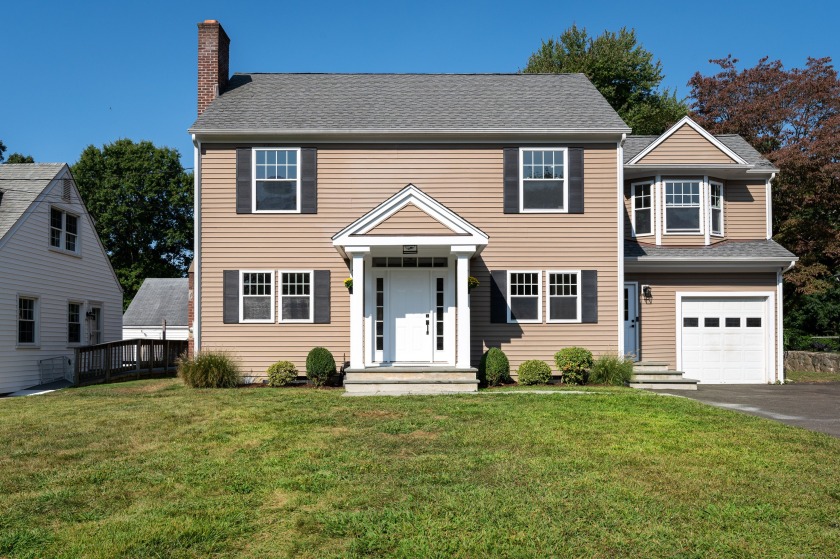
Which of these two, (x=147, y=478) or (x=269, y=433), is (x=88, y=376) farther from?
(x=147, y=478)

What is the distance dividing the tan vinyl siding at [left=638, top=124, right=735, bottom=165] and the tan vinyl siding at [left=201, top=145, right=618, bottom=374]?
7.12ft

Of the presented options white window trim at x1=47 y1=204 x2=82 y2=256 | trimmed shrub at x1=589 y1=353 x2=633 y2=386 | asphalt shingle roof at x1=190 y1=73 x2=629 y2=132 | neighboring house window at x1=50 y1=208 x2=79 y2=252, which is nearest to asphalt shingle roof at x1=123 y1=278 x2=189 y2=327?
white window trim at x1=47 y1=204 x2=82 y2=256

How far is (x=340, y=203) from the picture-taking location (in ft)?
54.9

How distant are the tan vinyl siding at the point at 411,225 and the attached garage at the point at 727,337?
732 centimetres

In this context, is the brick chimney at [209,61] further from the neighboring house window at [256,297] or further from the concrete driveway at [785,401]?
the concrete driveway at [785,401]

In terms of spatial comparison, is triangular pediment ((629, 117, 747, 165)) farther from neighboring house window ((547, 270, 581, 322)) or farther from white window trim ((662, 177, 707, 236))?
neighboring house window ((547, 270, 581, 322))

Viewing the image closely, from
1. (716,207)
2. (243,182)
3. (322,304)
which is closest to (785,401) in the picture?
(716,207)

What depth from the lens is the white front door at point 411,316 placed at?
1591 cm

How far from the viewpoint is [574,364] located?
15.5 metres

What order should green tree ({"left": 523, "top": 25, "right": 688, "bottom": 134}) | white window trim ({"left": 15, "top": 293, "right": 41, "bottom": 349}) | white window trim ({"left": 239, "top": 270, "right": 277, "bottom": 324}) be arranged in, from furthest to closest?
1. green tree ({"left": 523, "top": 25, "right": 688, "bottom": 134})
2. white window trim ({"left": 15, "top": 293, "right": 41, "bottom": 349})
3. white window trim ({"left": 239, "top": 270, "right": 277, "bottom": 324})

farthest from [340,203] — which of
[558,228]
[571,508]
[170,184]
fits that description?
[170,184]

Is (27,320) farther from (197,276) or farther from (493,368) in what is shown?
(493,368)

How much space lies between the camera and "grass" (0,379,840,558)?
518cm

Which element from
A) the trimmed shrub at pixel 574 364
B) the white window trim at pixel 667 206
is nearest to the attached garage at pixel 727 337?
the white window trim at pixel 667 206
